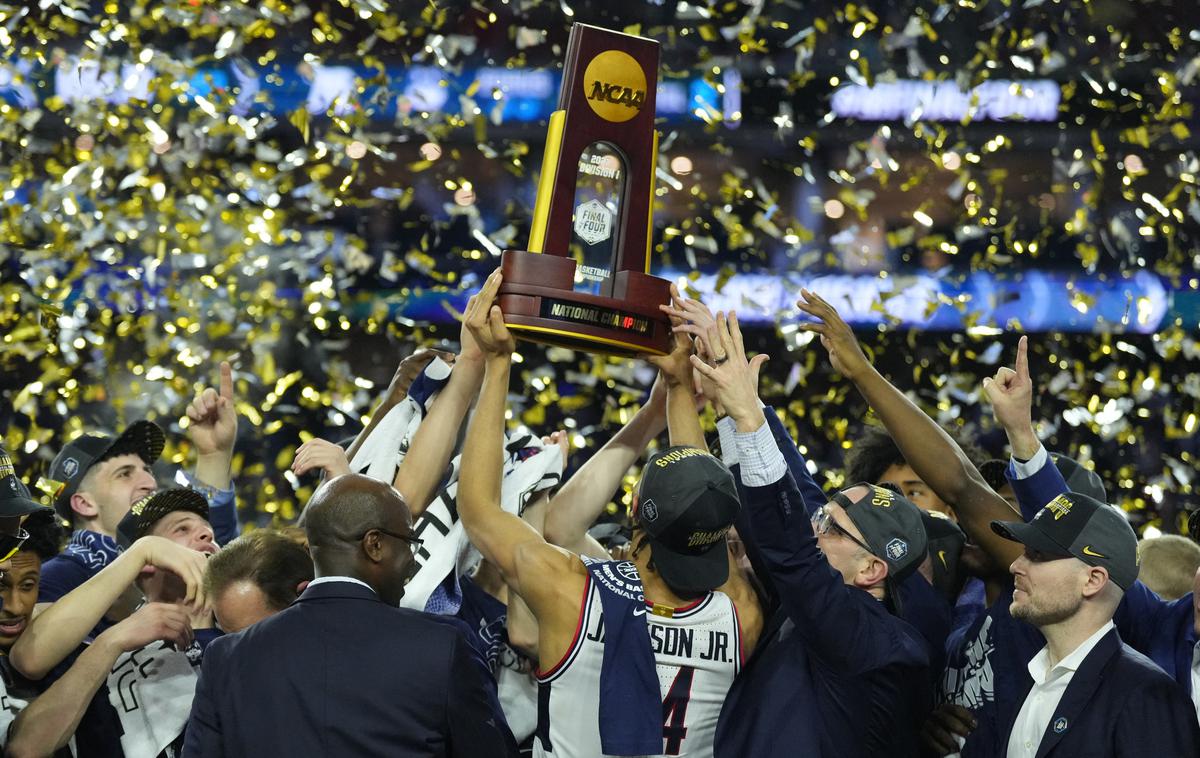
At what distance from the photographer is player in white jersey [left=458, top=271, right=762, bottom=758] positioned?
2.70 metres

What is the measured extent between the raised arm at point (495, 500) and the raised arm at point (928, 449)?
2.49 ft

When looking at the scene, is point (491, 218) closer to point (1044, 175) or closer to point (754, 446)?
point (1044, 175)

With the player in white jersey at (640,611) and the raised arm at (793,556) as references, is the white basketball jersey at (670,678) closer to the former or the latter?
the player in white jersey at (640,611)

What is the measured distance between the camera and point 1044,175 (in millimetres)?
8055

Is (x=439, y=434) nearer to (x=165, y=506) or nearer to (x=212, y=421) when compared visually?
(x=165, y=506)

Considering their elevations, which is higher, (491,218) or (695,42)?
(695,42)

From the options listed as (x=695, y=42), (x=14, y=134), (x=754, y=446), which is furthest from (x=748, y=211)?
(x=754, y=446)

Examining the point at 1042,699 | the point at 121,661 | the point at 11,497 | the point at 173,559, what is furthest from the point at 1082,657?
the point at 11,497

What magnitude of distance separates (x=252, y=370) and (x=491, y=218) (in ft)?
5.44

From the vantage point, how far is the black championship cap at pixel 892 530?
115 inches

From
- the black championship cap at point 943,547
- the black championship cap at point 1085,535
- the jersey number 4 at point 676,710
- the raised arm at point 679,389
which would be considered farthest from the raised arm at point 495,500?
the black championship cap at point 943,547

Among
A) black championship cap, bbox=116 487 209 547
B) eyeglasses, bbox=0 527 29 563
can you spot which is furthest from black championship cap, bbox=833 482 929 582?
eyeglasses, bbox=0 527 29 563

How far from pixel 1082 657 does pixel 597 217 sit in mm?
1606

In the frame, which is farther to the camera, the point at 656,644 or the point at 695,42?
the point at 695,42
